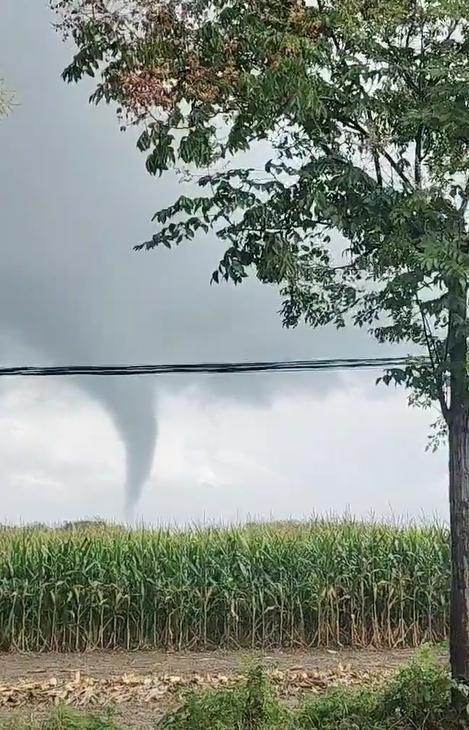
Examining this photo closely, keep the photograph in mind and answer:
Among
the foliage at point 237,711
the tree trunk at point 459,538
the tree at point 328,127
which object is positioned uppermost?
the tree at point 328,127

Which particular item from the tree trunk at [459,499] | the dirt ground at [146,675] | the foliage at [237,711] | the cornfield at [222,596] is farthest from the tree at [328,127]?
the cornfield at [222,596]

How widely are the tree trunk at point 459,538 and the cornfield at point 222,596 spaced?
291 cm

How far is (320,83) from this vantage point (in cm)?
324

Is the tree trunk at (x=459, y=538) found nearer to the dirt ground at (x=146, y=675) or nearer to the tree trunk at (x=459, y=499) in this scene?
the tree trunk at (x=459, y=499)

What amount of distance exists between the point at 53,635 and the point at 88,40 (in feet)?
15.4

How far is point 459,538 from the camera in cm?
345

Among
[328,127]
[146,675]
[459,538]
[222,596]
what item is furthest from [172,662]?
[328,127]

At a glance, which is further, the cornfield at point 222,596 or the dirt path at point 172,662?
the cornfield at point 222,596

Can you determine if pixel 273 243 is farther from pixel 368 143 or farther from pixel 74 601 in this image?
pixel 74 601

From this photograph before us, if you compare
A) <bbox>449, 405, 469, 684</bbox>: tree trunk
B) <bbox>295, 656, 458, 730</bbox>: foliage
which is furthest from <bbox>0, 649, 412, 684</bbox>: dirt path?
<bbox>449, 405, 469, 684</bbox>: tree trunk

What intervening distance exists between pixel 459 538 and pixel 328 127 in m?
1.95

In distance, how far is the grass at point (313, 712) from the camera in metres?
3.20

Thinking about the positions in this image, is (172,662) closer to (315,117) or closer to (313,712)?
Answer: (313,712)

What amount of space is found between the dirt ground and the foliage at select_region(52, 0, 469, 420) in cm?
219
